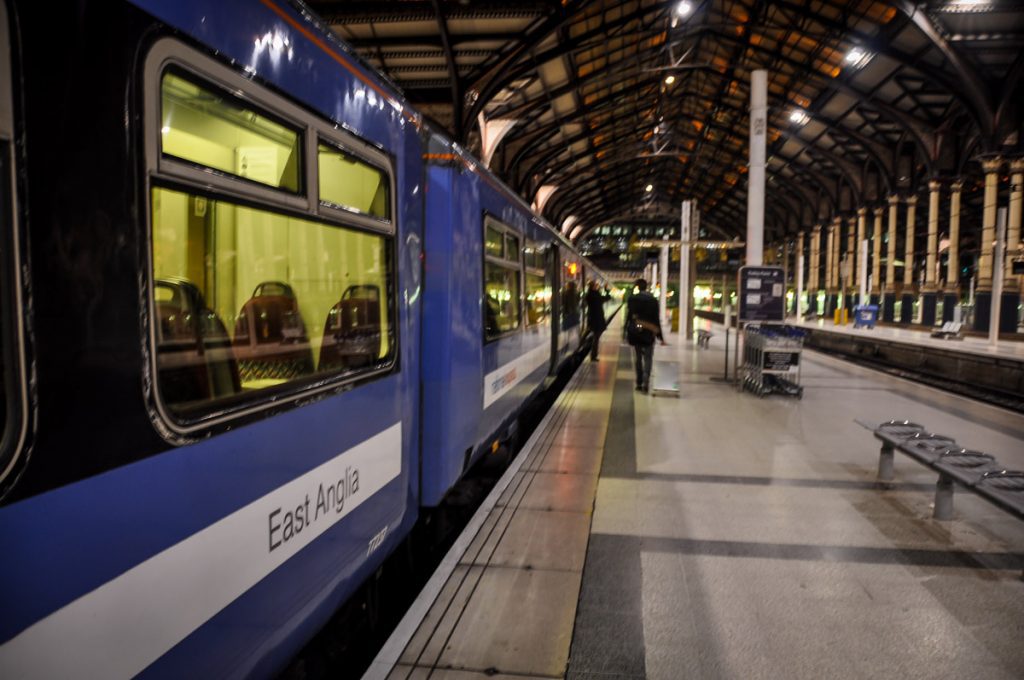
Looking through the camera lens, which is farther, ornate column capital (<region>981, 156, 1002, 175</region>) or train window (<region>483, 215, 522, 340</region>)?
ornate column capital (<region>981, 156, 1002, 175</region>)

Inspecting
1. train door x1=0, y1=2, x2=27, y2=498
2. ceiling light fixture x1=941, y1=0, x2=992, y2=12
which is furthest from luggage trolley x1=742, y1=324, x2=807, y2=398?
ceiling light fixture x1=941, y1=0, x2=992, y2=12

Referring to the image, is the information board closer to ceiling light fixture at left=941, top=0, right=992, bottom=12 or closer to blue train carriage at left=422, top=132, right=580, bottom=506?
blue train carriage at left=422, top=132, right=580, bottom=506

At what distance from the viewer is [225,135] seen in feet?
7.37

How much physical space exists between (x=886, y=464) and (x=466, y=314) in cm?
376

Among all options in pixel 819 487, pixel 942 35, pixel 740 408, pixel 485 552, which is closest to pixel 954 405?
pixel 740 408

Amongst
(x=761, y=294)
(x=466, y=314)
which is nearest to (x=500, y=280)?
(x=466, y=314)

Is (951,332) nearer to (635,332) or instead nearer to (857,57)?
(857,57)

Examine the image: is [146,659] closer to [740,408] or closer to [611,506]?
[611,506]

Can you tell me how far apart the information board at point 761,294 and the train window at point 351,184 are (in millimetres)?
8468

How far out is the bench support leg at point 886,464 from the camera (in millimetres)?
5531

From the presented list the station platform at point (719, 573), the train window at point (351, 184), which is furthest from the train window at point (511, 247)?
the train window at point (351, 184)

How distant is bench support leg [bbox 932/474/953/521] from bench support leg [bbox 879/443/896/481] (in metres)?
0.89

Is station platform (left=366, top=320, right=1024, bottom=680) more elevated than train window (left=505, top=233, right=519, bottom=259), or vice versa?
train window (left=505, top=233, right=519, bottom=259)

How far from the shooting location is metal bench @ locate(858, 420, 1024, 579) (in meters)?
3.81
